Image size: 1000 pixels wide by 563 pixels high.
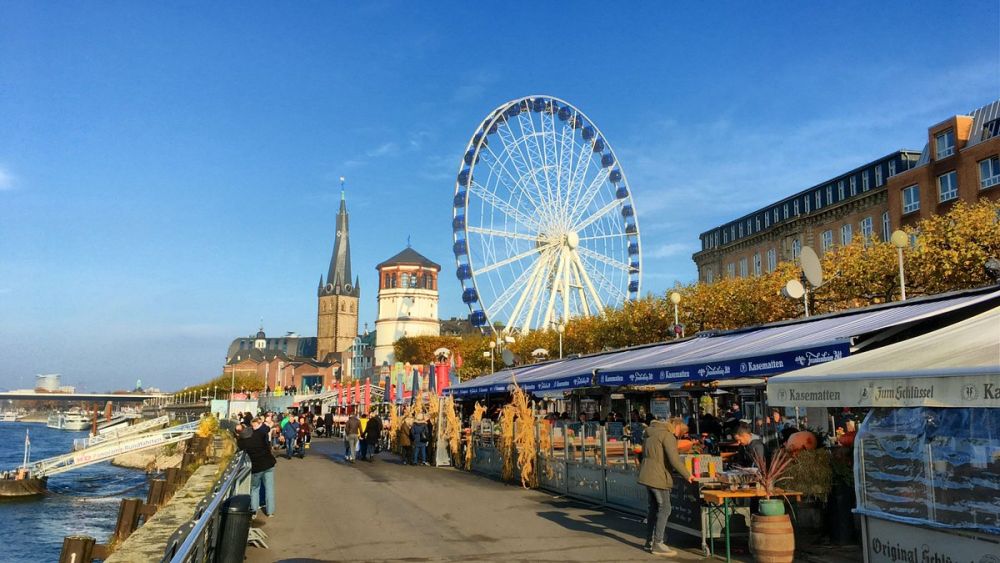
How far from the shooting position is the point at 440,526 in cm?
1310

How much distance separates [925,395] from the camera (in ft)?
24.0

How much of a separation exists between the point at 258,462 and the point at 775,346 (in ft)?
28.7

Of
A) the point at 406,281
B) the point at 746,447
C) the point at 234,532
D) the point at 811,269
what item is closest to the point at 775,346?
the point at 746,447

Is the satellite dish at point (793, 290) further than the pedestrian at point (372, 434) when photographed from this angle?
No

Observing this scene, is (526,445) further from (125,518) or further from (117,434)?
(117,434)

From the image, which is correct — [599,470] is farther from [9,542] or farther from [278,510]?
[9,542]

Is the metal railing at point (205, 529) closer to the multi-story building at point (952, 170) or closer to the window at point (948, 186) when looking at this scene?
the multi-story building at point (952, 170)

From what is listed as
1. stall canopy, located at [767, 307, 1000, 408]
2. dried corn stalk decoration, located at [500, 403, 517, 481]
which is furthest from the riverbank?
stall canopy, located at [767, 307, 1000, 408]

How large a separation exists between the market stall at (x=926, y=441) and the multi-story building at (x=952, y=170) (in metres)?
39.3

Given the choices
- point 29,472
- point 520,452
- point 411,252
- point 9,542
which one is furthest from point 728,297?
point 411,252

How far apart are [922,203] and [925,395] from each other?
148 feet

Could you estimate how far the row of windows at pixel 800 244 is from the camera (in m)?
53.2

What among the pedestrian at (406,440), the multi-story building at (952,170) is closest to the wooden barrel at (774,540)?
the pedestrian at (406,440)

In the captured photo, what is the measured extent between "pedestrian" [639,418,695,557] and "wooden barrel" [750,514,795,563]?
1.40 metres
